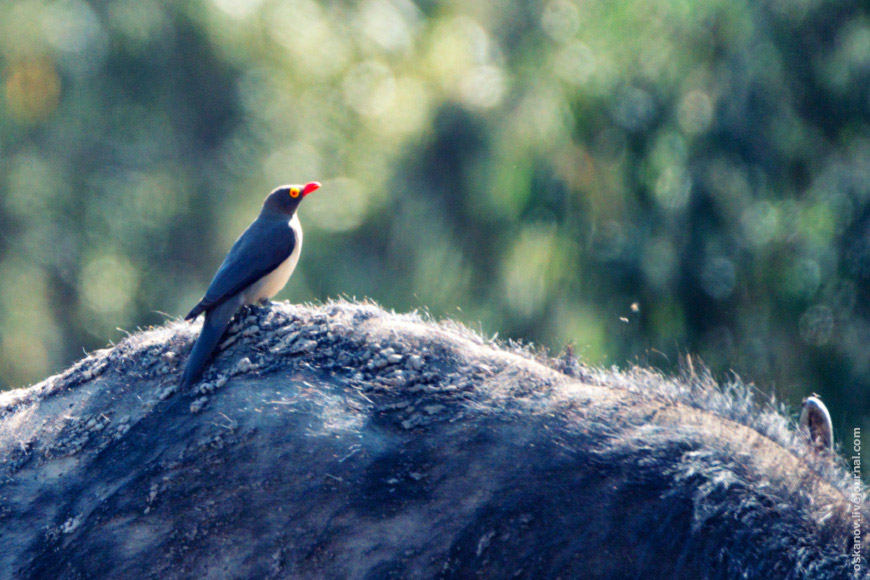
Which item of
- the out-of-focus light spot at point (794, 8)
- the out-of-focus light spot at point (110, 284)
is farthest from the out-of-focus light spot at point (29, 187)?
the out-of-focus light spot at point (794, 8)

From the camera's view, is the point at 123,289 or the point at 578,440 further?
the point at 123,289

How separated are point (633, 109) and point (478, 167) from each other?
55.7 inches

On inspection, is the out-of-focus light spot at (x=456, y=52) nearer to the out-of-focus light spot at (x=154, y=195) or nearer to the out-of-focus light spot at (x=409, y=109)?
the out-of-focus light spot at (x=409, y=109)

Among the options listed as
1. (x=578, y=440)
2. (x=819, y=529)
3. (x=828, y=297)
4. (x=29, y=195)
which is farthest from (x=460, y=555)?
(x=29, y=195)

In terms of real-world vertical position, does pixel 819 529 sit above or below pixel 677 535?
above

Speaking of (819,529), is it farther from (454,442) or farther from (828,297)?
(828,297)

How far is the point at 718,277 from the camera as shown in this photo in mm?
6867

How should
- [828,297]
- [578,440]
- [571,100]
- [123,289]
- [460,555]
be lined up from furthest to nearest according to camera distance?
[123,289] < [571,100] < [828,297] < [578,440] < [460,555]

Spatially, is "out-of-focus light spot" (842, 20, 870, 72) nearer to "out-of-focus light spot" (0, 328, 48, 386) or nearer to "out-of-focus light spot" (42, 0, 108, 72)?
"out-of-focus light spot" (42, 0, 108, 72)

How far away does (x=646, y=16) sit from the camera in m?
7.33

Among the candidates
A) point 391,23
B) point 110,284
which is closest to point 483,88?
point 391,23

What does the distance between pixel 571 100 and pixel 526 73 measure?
55 cm

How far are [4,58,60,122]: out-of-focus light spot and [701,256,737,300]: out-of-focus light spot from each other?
7010 millimetres

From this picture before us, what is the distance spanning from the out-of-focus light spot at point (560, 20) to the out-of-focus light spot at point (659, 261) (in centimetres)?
218
